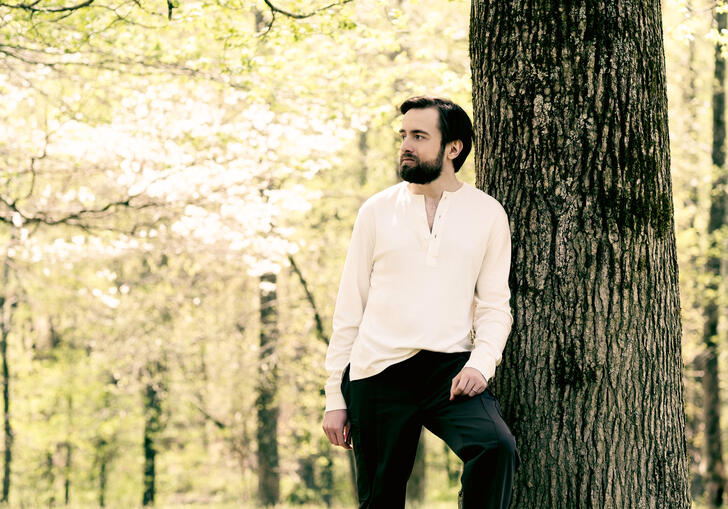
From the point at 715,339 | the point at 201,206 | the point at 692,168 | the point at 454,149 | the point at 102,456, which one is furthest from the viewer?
the point at 102,456

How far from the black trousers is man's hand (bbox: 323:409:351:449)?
0.04 metres

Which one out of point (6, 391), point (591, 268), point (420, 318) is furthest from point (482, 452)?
point (6, 391)

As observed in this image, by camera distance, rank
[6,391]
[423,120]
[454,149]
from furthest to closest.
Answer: [6,391]
[454,149]
[423,120]

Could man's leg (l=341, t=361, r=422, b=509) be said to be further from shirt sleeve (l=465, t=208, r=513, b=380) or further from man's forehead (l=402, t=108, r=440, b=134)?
man's forehead (l=402, t=108, r=440, b=134)

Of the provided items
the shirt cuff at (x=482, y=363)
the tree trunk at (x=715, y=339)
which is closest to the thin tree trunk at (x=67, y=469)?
the tree trunk at (x=715, y=339)

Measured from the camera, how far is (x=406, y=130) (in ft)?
9.86

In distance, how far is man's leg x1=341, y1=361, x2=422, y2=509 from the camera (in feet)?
9.57

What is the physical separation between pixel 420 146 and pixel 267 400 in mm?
12138

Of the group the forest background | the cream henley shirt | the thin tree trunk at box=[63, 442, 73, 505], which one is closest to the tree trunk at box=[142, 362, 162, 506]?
the forest background

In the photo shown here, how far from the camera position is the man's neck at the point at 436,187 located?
3.07 metres

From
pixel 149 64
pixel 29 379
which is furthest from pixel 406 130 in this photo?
pixel 29 379

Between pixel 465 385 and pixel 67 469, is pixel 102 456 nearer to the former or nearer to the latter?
pixel 67 469

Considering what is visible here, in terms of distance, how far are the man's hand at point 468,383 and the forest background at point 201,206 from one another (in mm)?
3652

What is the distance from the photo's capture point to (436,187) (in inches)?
121
